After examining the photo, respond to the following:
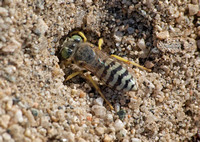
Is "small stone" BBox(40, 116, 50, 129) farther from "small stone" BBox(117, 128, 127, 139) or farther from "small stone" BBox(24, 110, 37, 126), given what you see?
"small stone" BBox(117, 128, 127, 139)

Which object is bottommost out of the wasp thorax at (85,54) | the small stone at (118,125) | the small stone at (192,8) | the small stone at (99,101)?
the small stone at (118,125)

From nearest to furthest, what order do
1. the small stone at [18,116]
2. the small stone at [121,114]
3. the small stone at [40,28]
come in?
the small stone at [18,116]
the small stone at [40,28]
the small stone at [121,114]

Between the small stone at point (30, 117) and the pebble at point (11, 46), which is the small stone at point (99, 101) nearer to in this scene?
the small stone at point (30, 117)

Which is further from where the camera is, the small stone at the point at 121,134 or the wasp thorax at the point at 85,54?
the wasp thorax at the point at 85,54

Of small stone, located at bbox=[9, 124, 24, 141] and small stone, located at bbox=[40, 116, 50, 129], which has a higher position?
small stone, located at bbox=[9, 124, 24, 141]

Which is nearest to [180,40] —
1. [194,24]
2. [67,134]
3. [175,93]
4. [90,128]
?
Result: [194,24]

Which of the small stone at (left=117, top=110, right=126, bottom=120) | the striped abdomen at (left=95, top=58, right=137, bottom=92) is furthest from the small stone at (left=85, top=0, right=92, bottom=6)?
the small stone at (left=117, top=110, right=126, bottom=120)

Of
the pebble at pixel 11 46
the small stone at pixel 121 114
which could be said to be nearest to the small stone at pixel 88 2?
the pebble at pixel 11 46
